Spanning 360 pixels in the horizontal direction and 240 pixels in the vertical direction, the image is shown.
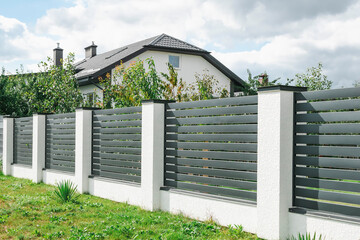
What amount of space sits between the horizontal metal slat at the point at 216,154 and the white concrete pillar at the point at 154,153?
23cm

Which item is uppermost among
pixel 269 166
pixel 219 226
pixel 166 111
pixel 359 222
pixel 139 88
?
pixel 139 88

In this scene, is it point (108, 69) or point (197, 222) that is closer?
point (197, 222)

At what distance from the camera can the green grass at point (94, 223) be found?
5.81 metres

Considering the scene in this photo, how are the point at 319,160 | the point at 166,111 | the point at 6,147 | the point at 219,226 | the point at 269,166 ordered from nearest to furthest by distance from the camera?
the point at 319,160
the point at 269,166
the point at 219,226
the point at 166,111
the point at 6,147

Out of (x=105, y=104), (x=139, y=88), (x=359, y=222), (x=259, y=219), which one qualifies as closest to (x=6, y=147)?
(x=105, y=104)

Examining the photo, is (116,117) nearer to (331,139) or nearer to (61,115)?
(61,115)

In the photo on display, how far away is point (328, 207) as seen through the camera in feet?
16.6

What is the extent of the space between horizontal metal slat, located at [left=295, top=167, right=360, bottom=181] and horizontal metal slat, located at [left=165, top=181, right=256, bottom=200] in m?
0.86

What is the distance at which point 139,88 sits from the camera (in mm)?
12219

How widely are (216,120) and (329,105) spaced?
77.2 inches

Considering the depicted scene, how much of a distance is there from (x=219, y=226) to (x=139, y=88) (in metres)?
6.73

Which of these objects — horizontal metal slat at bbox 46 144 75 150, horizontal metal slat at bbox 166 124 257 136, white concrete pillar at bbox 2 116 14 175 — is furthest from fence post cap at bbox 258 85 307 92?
white concrete pillar at bbox 2 116 14 175

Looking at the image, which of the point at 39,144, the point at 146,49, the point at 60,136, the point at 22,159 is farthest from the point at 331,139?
the point at 146,49

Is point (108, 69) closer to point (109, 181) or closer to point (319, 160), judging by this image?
point (109, 181)
